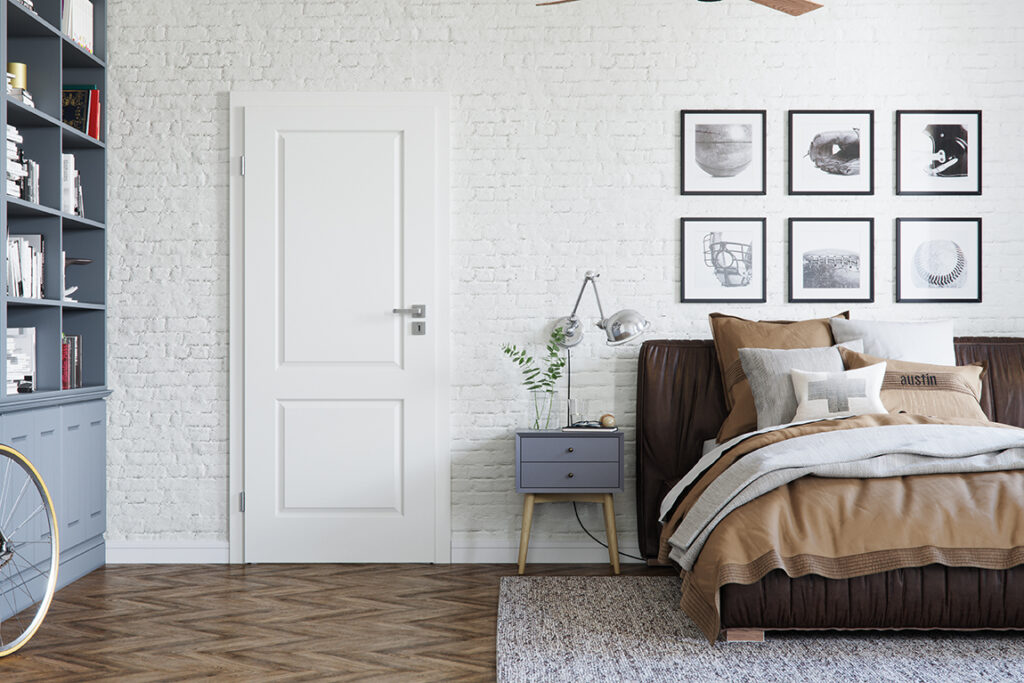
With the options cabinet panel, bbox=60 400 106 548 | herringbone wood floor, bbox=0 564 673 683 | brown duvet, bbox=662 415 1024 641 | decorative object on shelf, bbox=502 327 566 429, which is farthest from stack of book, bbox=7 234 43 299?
brown duvet, bbox=662 415 1024 641

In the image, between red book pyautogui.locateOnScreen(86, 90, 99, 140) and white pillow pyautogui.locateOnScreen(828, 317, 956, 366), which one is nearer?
white pillow pyautogui.locateOnScreen(828, 317, 956, 366)

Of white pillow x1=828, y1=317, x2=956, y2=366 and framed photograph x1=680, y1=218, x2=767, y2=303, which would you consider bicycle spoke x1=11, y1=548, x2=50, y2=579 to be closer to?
framed photograph x1=680, y1=218, x2=767, y2=303

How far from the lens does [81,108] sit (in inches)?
169

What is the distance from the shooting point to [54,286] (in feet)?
13.0

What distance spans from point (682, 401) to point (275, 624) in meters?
2.15

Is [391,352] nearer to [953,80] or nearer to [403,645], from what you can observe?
[403,645]

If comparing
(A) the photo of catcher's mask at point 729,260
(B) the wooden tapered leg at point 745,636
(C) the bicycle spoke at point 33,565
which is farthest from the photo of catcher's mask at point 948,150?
(C) the bicycle spoke at point 33,565

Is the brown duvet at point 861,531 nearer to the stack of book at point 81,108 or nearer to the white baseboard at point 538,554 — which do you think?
the white baseboard at point 538,554

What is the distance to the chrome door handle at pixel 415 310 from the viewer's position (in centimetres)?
443

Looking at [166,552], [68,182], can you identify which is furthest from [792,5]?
[166,552]

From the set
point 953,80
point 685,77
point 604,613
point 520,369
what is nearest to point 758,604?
point 604,613

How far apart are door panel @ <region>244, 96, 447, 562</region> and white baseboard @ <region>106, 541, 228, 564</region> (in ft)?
0.57

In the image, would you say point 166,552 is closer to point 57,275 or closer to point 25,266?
point 57,275

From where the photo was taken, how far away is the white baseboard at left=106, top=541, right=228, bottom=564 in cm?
443
